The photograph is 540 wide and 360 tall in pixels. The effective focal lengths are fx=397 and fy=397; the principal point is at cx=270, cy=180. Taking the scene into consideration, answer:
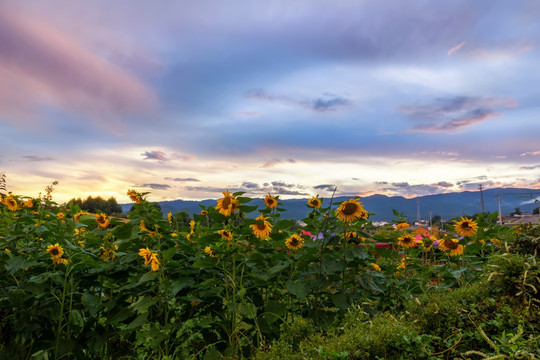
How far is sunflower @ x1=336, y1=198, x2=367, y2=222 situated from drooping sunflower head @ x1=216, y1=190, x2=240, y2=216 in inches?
37.9

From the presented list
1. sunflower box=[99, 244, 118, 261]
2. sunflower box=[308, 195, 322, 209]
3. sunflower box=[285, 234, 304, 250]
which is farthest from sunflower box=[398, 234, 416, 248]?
sunflower box=[99, 244, 118, 261]

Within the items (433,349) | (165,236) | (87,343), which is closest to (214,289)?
(165,236)

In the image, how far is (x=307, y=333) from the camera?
3045 millimetres

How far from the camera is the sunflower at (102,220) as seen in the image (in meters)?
4.45

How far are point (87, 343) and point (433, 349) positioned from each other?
10.4 ft

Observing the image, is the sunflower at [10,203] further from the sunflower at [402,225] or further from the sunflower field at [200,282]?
the sunflower at [402,225]

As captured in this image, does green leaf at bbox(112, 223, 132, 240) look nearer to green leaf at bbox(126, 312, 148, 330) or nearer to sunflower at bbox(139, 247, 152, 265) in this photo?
sunflower at bbox(139, 247, 152, 265)

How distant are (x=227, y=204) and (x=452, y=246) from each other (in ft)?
9.02

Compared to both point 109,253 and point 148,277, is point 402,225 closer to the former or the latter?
point 148,277

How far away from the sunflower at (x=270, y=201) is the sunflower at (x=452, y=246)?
204cm

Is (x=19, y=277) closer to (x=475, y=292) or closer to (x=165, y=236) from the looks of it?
(x=165, y=236)

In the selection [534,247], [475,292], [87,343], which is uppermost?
[534,247]

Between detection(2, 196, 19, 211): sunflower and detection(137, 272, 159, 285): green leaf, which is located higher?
detection(2, 196, 19, 211): sunflower

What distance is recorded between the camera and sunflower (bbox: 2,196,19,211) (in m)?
4.73
